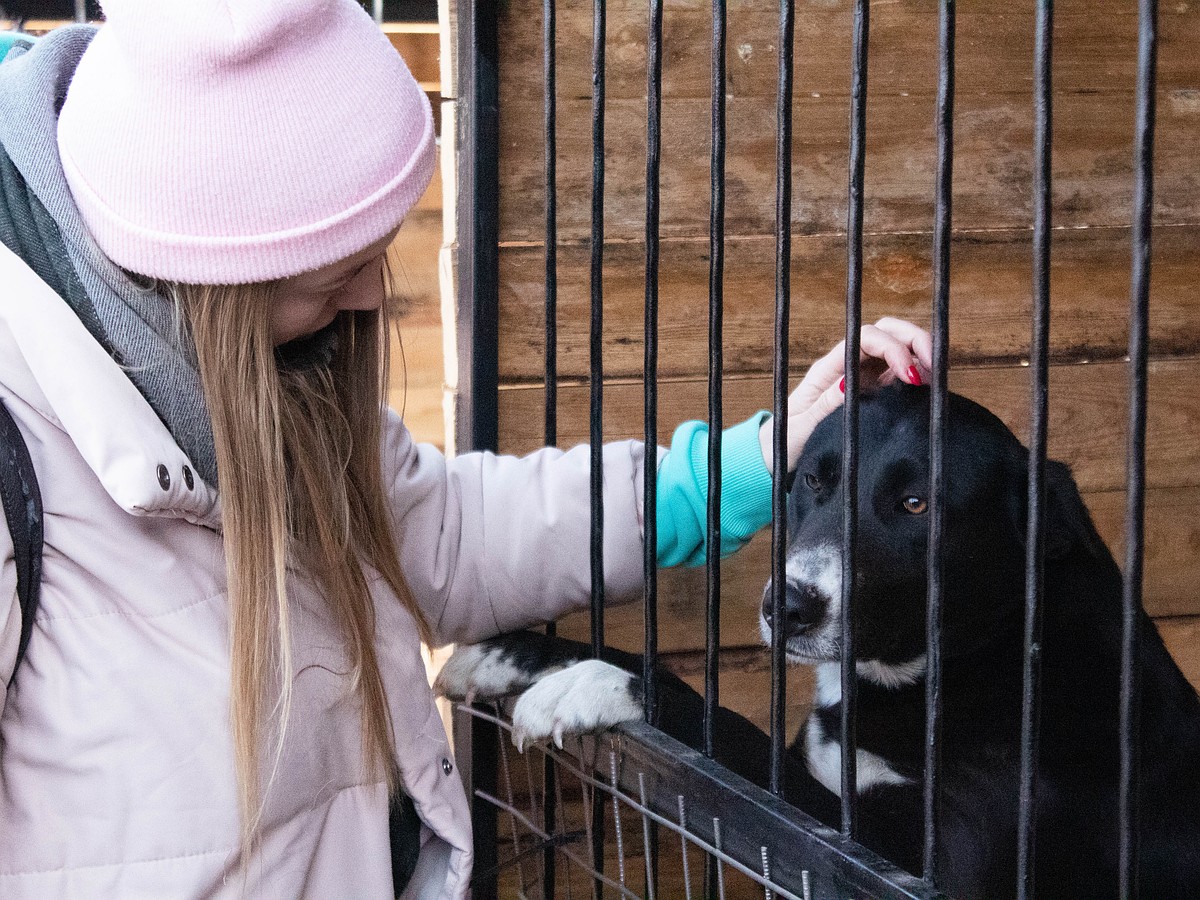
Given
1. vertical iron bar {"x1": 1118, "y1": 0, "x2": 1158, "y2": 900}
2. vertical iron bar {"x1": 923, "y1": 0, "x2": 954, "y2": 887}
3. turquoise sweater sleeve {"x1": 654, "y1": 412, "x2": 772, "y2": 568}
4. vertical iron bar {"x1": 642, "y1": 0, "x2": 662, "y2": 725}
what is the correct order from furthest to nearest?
turquoise sweater sleeve {"x1": 654, "y1": 412, "x2": 772, "y2": 568}
vertical iron bar {"x1": 642, "y1": 0, "x2": 662, "y2": 725}
vertical iron bar {"x1": 923, "y1": 0, "x2": 954, "y2": 887}
vertical iron bar {"x1": 1118, "y1": 0, "x2": 1158, "y2": 900}

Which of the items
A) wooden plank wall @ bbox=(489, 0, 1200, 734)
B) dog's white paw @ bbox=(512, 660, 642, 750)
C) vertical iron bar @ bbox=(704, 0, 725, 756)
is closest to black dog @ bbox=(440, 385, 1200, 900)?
dog's white paw @ bbox=(512, 660, 642, 750)

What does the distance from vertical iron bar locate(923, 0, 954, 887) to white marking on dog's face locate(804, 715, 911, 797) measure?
611 mm

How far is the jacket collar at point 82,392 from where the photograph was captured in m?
1.12

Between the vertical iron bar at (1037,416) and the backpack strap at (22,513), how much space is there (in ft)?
2.85

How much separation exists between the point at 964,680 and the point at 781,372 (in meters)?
0.80

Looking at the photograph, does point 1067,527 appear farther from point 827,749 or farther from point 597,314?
point 597,314

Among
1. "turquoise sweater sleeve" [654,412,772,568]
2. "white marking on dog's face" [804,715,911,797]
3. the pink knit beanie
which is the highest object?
the pink knit beanie

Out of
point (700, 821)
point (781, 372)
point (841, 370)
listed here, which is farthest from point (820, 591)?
point (781, 372)

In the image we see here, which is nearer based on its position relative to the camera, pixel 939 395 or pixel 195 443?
pixel 939 395

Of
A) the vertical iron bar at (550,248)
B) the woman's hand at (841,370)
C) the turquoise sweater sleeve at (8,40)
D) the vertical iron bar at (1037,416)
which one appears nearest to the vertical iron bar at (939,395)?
the vertical iron bar at (1037,416)

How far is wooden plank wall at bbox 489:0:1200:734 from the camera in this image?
2115mm

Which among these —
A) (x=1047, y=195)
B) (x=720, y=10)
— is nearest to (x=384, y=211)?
(x=720, y=10)

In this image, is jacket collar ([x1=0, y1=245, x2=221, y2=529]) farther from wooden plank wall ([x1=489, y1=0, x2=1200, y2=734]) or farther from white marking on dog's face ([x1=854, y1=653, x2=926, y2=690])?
white marking on dog's face ([x1=854, y1=653, x2=926, y2=690])

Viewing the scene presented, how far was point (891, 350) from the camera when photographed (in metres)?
1.53
